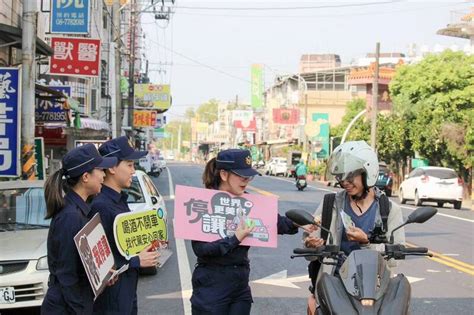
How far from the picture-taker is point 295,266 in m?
12.4

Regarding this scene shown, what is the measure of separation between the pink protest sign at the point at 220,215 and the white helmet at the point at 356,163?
0.55 meters

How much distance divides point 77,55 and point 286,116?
55461mm

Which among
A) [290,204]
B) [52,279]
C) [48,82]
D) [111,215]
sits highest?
[48,82]

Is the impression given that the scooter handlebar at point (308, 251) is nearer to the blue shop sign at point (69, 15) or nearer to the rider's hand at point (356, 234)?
the rider's hand at point (356, 234)

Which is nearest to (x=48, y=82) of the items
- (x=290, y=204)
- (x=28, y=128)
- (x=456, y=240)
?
(x=290, y=204)

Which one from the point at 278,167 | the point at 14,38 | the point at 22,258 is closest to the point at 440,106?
the point at 14,38

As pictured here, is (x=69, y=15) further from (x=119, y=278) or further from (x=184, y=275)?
(x=119, y=278)

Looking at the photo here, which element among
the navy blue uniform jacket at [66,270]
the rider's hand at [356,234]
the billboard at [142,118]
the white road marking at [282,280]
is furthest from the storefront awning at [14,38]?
the billboard at [142,118]

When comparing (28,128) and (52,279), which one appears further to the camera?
(28,128)

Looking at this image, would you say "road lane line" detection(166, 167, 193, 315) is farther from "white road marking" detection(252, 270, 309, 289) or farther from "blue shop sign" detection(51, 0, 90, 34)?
"blue shop sign" detection(51, 0, 90, 34)

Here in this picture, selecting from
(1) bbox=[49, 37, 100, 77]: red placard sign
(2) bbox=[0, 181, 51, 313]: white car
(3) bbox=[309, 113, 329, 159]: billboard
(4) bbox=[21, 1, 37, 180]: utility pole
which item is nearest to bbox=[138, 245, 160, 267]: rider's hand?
(2) bbox=[0, 181, 51, 313]: white car

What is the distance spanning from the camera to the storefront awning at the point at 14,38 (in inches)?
572

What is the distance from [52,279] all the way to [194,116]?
183169 mm

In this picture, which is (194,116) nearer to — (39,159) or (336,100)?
(336,100)
